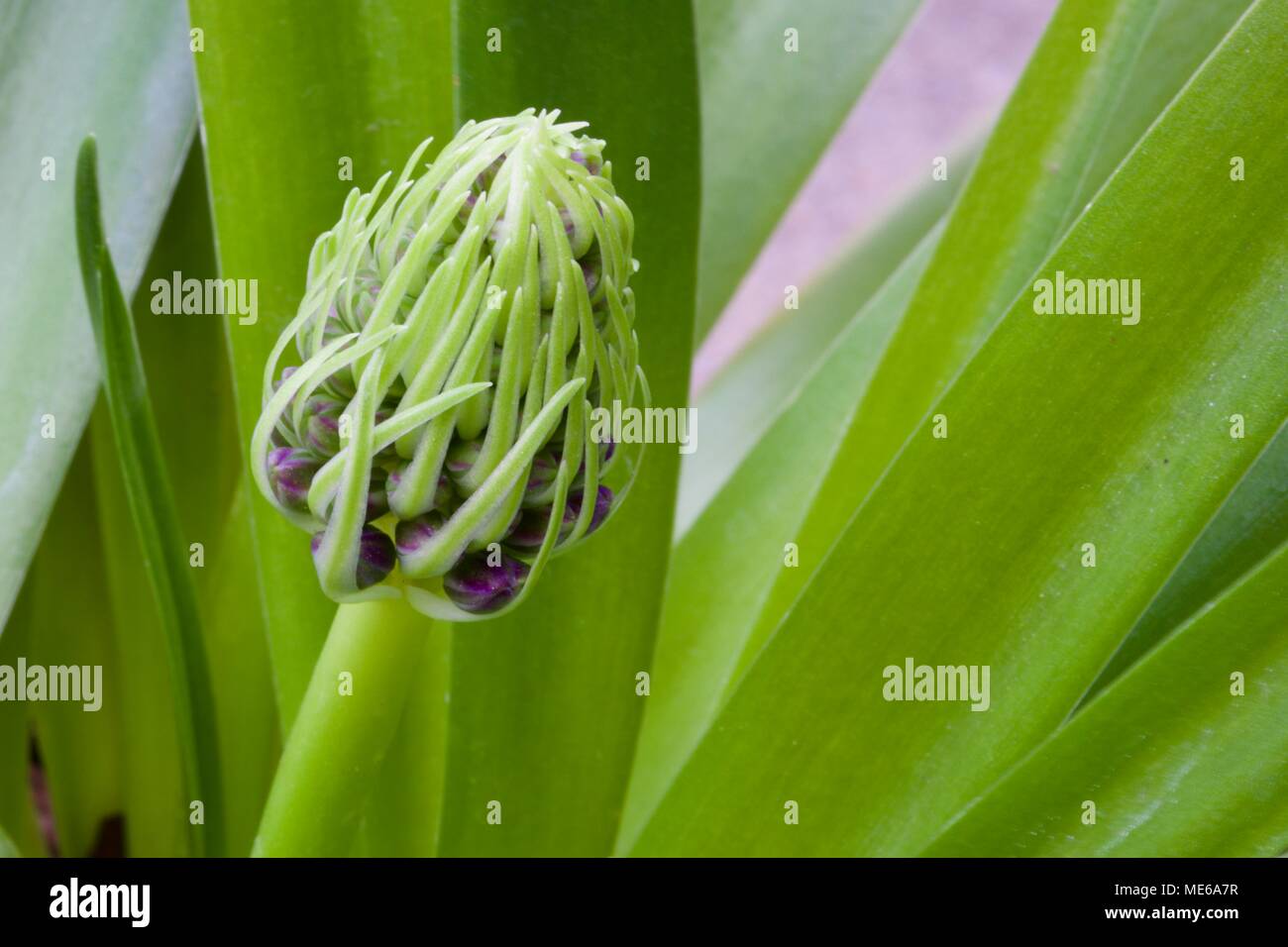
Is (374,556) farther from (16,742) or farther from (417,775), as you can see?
(16,742)

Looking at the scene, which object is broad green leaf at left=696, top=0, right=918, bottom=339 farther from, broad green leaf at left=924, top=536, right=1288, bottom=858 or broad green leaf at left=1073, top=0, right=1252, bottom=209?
broad green leaf at left=924, top=536, right=1288, bottom=858

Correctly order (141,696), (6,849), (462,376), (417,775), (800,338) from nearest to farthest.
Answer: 1. (462,376)
2. (6,849)
3. (417,775)
4. (141,696)
5. (800,338)

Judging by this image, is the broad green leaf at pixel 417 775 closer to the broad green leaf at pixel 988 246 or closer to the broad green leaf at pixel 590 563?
the broad green leaf at pixel 590 563

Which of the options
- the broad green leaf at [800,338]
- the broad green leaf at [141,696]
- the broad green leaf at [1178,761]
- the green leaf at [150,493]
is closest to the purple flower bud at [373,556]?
the green leaf at [150,493]

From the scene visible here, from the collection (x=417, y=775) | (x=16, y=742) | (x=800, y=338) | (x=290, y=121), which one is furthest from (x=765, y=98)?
(x=16, y=742)

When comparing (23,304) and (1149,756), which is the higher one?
(23,304)
